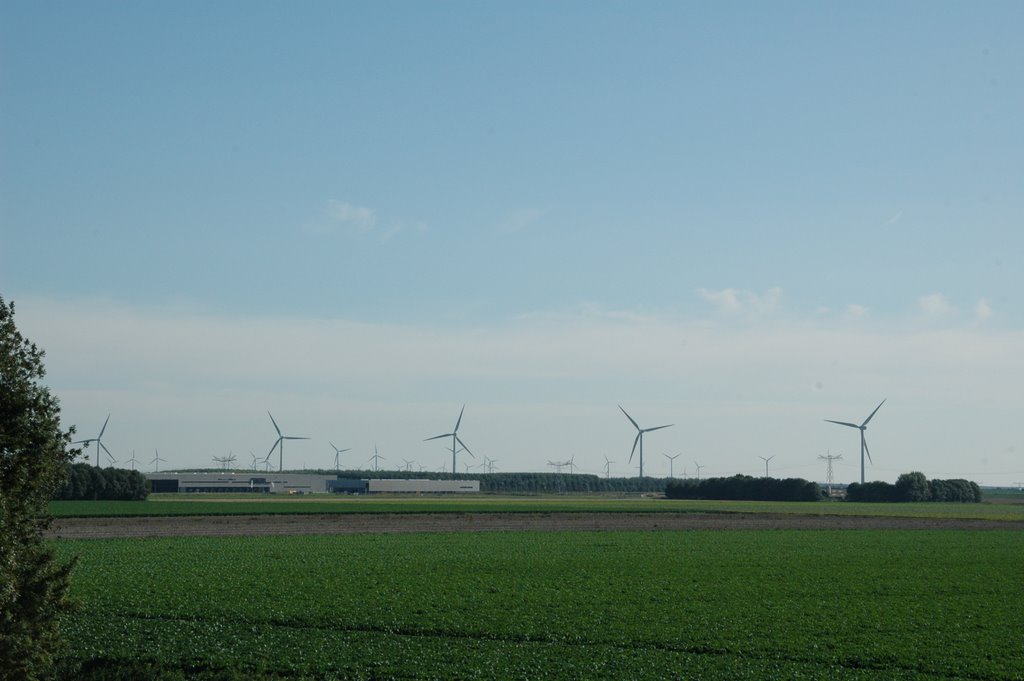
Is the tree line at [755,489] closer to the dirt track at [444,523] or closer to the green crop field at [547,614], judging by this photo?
the dirt track at [444,523]

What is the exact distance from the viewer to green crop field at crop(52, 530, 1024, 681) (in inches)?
1121

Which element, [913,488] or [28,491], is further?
[913,488]

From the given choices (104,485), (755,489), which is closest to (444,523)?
(104,485)

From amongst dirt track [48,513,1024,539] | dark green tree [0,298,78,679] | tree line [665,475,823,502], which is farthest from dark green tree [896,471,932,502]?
dark green tree [0,298,78,679]

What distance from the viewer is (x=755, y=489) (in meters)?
192

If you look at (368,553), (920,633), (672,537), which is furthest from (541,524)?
(920,633)

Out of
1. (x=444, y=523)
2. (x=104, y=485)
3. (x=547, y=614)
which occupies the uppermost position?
(x=104, y=485)

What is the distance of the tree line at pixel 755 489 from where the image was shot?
187 meters

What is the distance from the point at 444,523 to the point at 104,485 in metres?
74.7

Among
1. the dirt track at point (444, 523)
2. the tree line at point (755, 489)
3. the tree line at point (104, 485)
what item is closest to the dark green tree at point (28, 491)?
the dirt track at point (444, 523)

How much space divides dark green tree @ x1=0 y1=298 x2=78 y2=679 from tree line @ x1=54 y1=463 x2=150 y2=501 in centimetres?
12880

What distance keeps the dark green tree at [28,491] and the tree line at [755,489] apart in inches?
6758

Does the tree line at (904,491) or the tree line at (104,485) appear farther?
the tree line at (904,491)

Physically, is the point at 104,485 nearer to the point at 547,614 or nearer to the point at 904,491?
the point at 547,614
